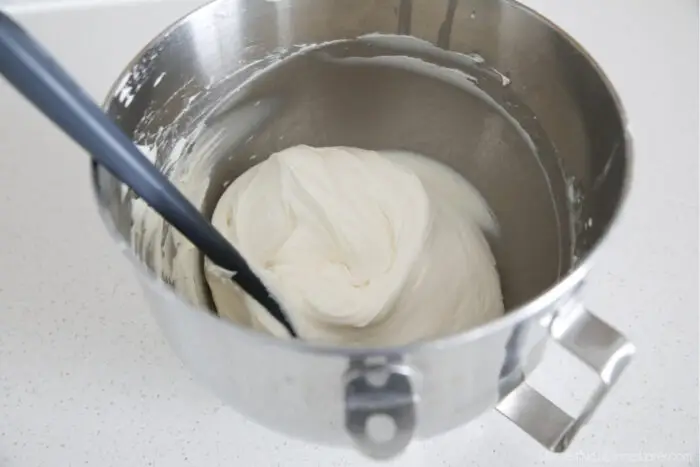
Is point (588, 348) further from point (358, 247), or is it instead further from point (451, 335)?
point (358, 247)

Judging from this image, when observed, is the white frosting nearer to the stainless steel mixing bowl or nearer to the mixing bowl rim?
the stainless steel mixing bowl

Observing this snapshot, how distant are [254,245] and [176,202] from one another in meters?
0.22

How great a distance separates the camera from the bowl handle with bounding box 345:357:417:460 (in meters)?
0.41

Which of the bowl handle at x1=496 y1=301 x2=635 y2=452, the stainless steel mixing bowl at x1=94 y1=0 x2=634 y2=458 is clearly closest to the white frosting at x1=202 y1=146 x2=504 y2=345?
the stainless steel mixing bowl at x1=94 y1=0 x2=634 y2=458

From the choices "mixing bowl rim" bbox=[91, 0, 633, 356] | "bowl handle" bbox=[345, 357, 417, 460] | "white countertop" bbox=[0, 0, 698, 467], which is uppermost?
"mixing bowl rim" bbox=[91, 0, 633, 356]

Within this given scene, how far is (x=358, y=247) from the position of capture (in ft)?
2.28

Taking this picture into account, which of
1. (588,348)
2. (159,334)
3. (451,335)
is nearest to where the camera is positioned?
(451,335)

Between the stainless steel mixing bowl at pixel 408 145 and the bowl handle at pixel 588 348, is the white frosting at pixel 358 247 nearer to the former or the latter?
the stainless steel mixing bowl at pixel 408 145

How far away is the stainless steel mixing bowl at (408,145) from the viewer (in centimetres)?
43

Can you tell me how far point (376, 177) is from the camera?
2.34 feet

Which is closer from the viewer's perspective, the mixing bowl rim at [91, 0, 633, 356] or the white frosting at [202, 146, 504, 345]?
the mixing bowl rim at [91, 0, 633, 356]

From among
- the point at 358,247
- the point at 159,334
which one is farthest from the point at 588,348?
the point at 159,334

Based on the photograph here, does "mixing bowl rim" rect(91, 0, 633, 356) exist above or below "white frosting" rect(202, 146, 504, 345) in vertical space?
above

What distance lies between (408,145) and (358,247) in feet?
0.42
